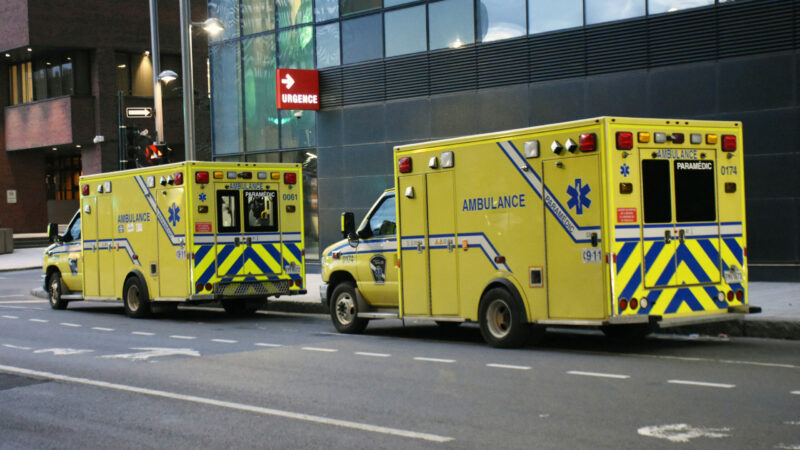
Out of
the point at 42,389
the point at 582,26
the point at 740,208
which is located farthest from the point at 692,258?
the point at 582,26

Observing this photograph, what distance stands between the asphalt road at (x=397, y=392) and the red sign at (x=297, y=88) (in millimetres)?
12283

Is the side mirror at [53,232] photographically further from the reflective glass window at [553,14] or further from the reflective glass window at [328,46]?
the reflective glass window at [553,14]

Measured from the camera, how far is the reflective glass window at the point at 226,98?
29.1 m

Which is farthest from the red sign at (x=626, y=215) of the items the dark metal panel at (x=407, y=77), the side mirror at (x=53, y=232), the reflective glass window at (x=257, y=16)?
the reflective glass window at (x=257, y=16)

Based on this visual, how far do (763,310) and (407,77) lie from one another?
12765mm

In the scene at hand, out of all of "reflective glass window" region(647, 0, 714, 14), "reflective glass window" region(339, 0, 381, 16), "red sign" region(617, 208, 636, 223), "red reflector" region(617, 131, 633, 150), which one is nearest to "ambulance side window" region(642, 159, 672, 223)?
"red sign" region(617, 208, 636, 223)

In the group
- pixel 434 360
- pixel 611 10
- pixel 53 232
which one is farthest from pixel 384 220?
pixel 53 232

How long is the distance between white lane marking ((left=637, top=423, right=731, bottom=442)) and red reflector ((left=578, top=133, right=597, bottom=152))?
4.45 meters

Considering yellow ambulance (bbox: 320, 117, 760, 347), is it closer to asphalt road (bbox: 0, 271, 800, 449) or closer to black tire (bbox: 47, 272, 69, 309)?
asphalt road (bbox: 0, 271, 800, 449)

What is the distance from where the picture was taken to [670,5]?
20.0 m

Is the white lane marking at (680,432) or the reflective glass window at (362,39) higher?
the reflective glass window at (362,39)

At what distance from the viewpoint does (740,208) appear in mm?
12172

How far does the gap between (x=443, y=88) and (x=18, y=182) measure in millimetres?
36548

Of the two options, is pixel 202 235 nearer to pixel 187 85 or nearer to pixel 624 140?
pixel 187 85
